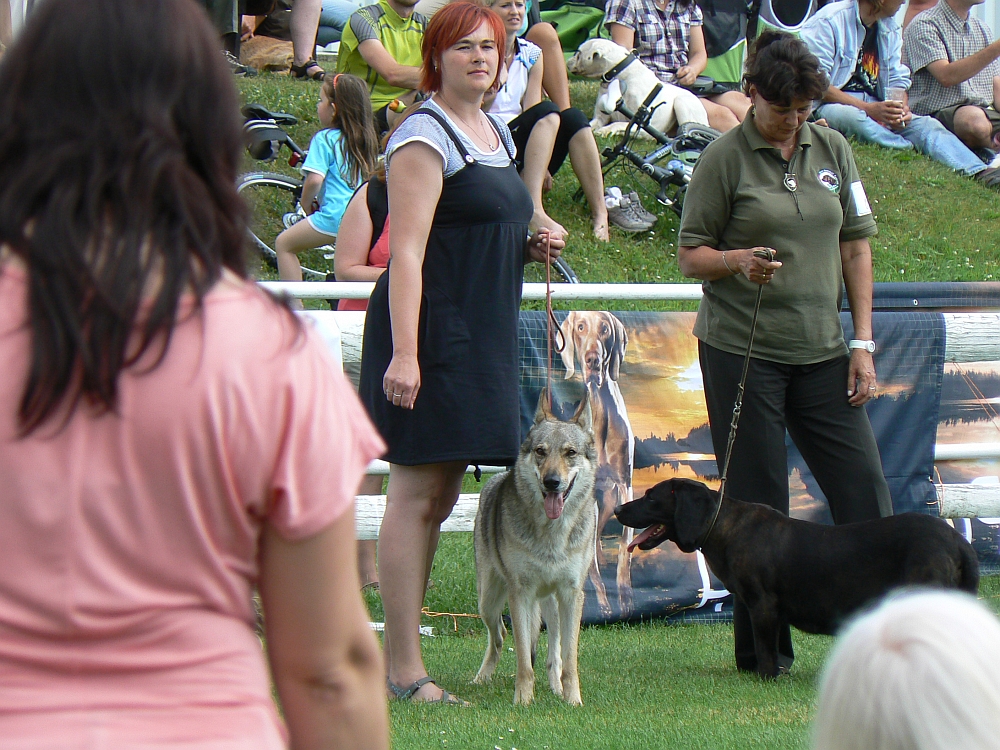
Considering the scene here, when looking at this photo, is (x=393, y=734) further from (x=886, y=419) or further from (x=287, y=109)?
(x=287, y=109)

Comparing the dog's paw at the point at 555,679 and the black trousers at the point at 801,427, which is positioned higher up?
the black trousers at the point at 801,427

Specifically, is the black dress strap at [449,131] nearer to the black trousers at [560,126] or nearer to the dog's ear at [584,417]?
the dog's ear at [584,417]

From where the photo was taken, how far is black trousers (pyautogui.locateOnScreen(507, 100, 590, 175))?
834cm

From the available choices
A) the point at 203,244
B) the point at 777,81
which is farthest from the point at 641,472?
the point at 203,244

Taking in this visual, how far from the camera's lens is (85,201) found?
1.24 metres

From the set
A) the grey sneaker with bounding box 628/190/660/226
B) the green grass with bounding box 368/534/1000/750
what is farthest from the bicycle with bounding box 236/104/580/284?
the green grass with bounding box 368/534/1000/750

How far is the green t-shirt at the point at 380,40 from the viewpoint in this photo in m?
9.38

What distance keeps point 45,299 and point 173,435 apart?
20 cm

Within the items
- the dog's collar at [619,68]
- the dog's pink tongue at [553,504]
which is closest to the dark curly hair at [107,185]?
the dog's pink tongue at [553,504]

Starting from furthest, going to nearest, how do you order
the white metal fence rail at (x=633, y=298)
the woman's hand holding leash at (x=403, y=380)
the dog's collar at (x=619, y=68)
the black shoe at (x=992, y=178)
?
the black shoe at (x=992, y=178)
the dog's collar at (x=619, y=68)
the white metal fence rail at (x=633, y=298)
the woman's hand holding leash at (x=403, y=380)

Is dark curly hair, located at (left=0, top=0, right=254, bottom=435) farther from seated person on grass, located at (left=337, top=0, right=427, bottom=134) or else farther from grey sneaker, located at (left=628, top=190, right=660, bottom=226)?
grey sneaker, located at (left=628, top=190, right=660, bottom=226)

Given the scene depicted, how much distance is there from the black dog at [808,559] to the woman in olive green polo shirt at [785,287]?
12cm

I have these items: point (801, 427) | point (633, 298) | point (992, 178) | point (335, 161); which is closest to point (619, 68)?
point (992, 178)

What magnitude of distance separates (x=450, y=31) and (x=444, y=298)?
936 millimetres
